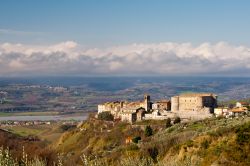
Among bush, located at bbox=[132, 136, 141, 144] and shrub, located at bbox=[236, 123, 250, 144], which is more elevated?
shrub, located at bbox=[236, 123, 250, 144]

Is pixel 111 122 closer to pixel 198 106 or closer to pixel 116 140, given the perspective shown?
pixel 116 140

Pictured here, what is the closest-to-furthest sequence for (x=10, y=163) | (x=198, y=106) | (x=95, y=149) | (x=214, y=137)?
1. (x=10, y=163)
2. (x=214, y=137)
3. (x=95, y=149)
4. (x=198, y=106)

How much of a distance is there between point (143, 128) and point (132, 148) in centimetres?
1838

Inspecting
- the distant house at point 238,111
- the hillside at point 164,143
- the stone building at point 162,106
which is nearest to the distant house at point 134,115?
the hillside at point 164,143

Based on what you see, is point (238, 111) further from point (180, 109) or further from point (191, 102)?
point (180, 109)

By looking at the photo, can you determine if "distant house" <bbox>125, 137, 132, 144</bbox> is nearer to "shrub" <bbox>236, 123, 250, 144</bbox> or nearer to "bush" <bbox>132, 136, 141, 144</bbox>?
"bush" <bbox>132, 136, 141, 144</bbox>

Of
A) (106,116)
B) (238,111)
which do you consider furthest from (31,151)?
(106,116)

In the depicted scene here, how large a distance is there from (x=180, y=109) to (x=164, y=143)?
26.7 meters

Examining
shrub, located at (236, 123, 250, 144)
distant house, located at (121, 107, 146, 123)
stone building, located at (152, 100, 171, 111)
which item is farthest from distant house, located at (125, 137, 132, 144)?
shrub, located at (236, 123, 250, 144)

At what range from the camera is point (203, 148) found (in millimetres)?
45562

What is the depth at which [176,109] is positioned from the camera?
81.6m

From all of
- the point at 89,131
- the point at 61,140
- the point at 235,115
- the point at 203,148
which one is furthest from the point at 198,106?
the point at 203,148

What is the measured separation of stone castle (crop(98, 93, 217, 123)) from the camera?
258ft

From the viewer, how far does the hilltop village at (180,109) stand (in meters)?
77.5
